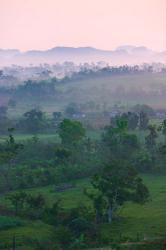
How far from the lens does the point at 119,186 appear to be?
40938 mm

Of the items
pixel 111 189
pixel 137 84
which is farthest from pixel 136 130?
pixel 137 84

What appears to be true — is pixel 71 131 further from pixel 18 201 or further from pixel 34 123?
pixel 34 123

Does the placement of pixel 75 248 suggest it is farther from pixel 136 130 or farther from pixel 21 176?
pixel 136 130

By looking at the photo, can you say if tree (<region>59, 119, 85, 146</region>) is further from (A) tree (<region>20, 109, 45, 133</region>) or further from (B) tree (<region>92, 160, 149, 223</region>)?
(B) tree (<region>92, 160, 149, 223</region>)

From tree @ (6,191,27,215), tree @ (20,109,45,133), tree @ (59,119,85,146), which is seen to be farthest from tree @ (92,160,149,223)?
tree @ (20,109,45,133)

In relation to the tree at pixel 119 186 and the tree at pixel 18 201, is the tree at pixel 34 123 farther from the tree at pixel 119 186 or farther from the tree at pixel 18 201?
the tree at pixel 119 186

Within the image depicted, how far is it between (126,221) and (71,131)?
24710 millimetres

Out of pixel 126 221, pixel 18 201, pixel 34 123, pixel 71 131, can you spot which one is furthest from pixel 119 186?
pixel 34 123

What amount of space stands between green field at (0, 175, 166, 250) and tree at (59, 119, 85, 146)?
1297 cm

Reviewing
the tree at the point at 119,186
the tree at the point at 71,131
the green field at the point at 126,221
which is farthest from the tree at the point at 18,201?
the tree at the point at 71,131

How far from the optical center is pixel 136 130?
8188 centimetres

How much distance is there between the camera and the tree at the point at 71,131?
209ft

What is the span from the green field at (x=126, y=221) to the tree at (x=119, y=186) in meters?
1.46

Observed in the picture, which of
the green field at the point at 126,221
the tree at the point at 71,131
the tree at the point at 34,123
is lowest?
the green field at the point at 126,221
